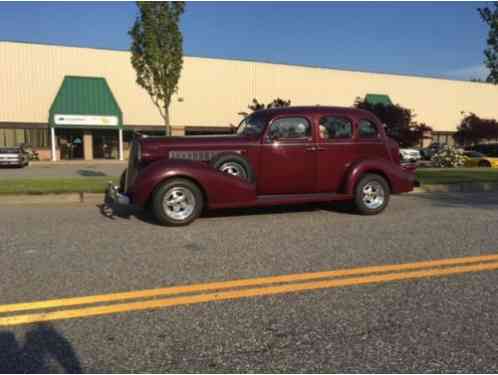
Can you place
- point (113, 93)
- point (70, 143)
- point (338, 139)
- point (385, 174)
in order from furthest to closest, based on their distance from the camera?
point (70, 143) → point (113, 93) → point (385, 174) → point (338, 139)

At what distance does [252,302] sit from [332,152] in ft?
14.6

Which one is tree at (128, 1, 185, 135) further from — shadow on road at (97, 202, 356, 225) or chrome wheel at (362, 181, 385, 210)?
chrome wheel at (362, 181, 385, 210)

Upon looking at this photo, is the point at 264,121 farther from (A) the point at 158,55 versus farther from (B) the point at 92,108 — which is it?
(B) the point at 92,108

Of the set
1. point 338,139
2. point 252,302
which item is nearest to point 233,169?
point 338,139

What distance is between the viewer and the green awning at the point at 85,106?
32.8m

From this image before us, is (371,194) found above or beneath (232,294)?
above

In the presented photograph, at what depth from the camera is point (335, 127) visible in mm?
7355

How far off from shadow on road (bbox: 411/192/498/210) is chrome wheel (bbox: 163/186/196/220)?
16.5ft

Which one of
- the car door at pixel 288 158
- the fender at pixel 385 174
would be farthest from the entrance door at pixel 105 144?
the fender at pixel 385 174

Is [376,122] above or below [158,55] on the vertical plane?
below

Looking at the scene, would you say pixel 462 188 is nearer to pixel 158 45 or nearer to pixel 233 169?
pixel 233 169

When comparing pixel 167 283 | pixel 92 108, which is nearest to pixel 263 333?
pixel 167 283

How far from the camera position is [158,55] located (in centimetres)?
1823

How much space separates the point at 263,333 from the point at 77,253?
2803 millimetres
